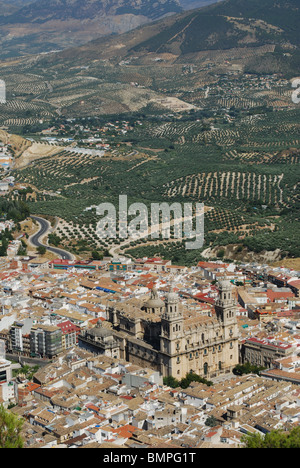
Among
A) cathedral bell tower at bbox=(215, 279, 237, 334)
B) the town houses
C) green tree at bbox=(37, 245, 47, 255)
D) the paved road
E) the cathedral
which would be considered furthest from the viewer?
green tree at bbox=(37, 245, 47, 255)

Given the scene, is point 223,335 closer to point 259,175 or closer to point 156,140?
point 259,175

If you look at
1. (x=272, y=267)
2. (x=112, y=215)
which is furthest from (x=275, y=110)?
(x=272, y=267)

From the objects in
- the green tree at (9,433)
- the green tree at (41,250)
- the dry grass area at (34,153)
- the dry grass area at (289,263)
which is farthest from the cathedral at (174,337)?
the dry grass area at (34,153)

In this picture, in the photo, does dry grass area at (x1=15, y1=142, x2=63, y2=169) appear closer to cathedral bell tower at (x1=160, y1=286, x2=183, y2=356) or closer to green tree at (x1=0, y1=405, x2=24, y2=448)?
cathedral bell tower at (x1=160, y1=286, x2=183, y2=356)

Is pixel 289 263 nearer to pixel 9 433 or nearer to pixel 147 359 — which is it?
pixel 147 359

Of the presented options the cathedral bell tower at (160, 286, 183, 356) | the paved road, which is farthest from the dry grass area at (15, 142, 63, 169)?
the cathedral bell tower at (160, 286, 183, 356)
